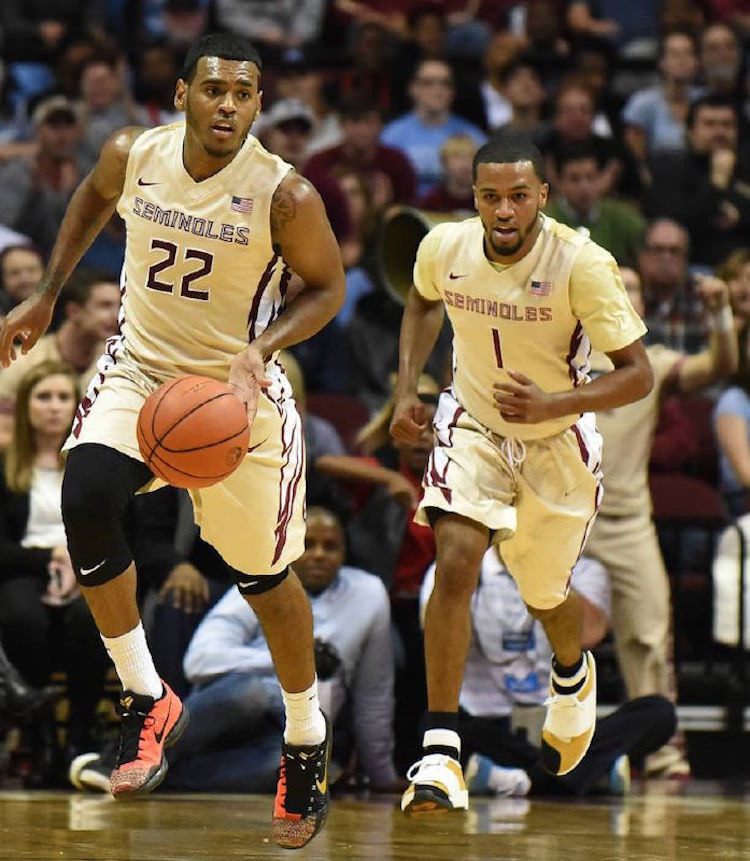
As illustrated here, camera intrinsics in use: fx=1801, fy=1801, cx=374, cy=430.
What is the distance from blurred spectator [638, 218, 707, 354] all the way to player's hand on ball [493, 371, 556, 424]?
418 centimetres

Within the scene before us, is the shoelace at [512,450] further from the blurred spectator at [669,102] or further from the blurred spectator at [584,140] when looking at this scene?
the blurred spectator at [669,102]

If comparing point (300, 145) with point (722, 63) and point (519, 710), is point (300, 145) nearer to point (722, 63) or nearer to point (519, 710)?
point (722, 63)

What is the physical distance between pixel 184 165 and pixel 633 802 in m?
3.31

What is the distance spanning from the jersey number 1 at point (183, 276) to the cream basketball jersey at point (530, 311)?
3.66ft

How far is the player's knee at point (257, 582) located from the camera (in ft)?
18.5

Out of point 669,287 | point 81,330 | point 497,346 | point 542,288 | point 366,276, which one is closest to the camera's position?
point 542,288

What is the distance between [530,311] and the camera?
243 inches

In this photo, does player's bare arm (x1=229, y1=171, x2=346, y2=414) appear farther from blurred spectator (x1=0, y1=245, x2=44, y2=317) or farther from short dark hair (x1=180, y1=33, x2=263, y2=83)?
blurred spectator (x1=0, y1=245, x2=44, y2=317)

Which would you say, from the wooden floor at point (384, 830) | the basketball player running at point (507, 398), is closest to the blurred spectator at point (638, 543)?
the wooden floor at point (384, 830)

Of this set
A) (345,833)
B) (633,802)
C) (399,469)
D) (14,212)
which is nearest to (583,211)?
(399,469)

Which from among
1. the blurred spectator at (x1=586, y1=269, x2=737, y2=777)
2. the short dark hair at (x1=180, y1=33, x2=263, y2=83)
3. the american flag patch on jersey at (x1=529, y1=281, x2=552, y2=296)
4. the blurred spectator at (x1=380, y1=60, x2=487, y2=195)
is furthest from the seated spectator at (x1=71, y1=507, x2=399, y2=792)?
the blurred spectator at (x1=380, y1=60, x2=487, y2=195)

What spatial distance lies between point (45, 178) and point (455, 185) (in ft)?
8.29

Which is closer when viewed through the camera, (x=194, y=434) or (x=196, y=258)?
(x=194, y=434)

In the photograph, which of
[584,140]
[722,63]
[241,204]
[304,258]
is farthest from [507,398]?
[722,63]
